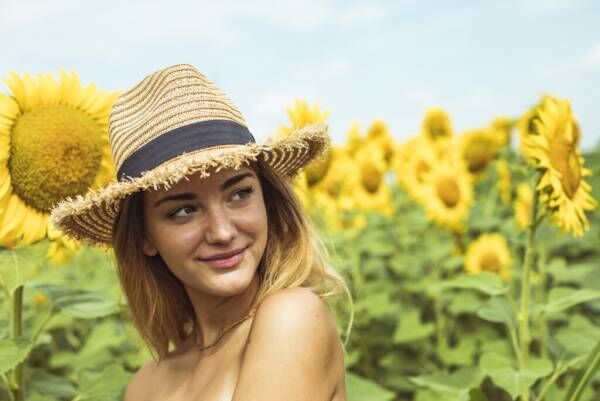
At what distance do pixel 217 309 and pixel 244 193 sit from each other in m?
0.32

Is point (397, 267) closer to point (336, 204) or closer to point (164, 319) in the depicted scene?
point (336, 204)

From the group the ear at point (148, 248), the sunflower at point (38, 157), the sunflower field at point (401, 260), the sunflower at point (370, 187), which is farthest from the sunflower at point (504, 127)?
the ear at point (148, 248)

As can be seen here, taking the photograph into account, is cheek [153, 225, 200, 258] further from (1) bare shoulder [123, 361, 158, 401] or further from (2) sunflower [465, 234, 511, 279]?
(2) sunflower [465, 234, 511, 279]

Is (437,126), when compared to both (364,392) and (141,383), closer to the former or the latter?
(364,392)

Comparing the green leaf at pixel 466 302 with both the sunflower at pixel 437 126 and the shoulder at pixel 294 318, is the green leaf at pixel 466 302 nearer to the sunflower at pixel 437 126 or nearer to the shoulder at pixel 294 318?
the shoulder at pixel 294 318

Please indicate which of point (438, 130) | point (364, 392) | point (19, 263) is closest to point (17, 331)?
point (19, 263)

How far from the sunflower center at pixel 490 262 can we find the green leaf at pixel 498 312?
4.57 feet

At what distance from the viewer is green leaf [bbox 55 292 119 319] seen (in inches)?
91.8

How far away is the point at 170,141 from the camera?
1987 millimetres

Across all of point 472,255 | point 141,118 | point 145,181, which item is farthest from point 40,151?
point 472,255

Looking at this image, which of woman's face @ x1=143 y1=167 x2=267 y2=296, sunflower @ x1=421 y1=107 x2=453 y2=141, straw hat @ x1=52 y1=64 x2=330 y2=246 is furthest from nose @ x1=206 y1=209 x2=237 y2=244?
sunflower @ x1=421 y1=107 x2=453 y2=141

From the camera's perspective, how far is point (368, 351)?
4.02 metres

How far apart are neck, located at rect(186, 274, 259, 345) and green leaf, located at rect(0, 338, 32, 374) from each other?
1.34ft

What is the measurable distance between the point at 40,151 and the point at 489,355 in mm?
1335
